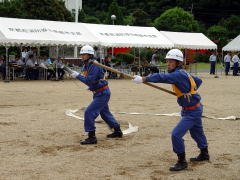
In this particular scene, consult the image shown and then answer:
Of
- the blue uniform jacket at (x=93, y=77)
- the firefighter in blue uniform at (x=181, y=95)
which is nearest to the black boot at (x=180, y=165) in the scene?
the firefighter in blue uniform at (x=181, y=95)

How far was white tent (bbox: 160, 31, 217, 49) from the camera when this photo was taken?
3059cm

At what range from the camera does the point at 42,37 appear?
78.7ft

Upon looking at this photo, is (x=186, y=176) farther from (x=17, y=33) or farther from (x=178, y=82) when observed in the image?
(x=17, y=33)

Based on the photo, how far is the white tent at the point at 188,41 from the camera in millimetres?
30594

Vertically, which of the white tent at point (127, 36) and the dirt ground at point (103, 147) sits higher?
the white tent at point (127, 36)

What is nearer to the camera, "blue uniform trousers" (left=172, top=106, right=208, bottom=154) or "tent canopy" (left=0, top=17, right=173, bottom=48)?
"blue uniform trousers" (left=172, top=106, right=208, bottom=154)

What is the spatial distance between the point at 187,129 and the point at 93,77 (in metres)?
2.39

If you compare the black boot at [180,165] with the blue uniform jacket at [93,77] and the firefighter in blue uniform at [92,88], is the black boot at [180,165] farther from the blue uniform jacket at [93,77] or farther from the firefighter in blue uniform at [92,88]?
the blue uniform jacket at [93,77]

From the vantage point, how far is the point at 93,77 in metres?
8.41

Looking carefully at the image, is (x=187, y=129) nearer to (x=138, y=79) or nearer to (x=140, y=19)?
(x=138, y=79)

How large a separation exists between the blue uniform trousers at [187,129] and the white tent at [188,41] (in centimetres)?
2333

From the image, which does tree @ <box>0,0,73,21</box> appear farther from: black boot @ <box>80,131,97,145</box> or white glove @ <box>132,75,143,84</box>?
white glove @ <box>132,75,143,84</box>

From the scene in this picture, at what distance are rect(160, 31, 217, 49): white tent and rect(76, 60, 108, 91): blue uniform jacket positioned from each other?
72.1 feet

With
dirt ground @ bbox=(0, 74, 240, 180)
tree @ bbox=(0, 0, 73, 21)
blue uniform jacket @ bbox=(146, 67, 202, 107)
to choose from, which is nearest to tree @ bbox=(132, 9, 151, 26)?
tree @ bbox=(0, 0, 73, 21)
